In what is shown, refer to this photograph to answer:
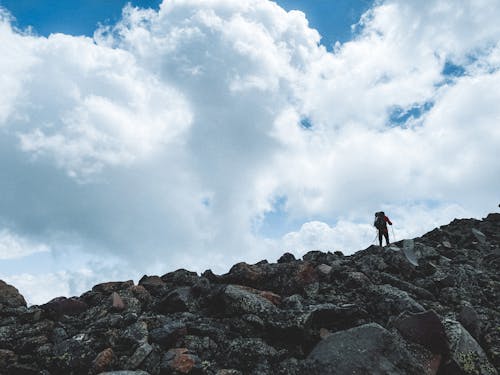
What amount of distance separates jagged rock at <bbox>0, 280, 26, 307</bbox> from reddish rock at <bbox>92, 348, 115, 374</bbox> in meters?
5.57

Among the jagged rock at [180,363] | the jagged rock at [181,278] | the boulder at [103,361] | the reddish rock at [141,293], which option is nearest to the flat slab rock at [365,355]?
the jagged rock at [180,363]

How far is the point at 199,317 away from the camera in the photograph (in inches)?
400

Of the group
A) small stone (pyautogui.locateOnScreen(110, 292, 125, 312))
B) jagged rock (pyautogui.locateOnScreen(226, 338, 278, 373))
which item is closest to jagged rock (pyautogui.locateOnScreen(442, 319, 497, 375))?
jagged rock (pyautogui.locateOnScreen(226, 338, 278, 373))

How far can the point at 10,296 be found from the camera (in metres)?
12.1

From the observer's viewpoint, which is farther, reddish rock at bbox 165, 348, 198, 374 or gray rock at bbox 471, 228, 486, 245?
gray rock at bbox 471, 228, 486, 245

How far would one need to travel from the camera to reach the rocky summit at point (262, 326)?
307 inches

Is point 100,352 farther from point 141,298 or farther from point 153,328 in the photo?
point 141,298

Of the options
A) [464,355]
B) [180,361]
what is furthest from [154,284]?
[464,355]

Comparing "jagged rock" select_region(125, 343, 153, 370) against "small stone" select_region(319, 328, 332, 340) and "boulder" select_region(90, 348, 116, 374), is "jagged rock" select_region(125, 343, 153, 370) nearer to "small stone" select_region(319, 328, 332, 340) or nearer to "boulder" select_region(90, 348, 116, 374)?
"boulder" select_region(90, 348, 116, 374)

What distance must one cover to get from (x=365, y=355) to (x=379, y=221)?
18260 mm

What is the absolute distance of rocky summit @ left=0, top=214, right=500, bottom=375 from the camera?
25.6ft

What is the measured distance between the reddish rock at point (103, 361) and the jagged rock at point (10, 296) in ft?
18.3

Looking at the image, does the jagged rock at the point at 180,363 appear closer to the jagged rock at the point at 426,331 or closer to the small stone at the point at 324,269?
the jagged rock at the point at 426,331

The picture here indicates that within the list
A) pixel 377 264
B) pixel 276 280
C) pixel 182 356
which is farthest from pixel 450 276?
pixel 182 356
